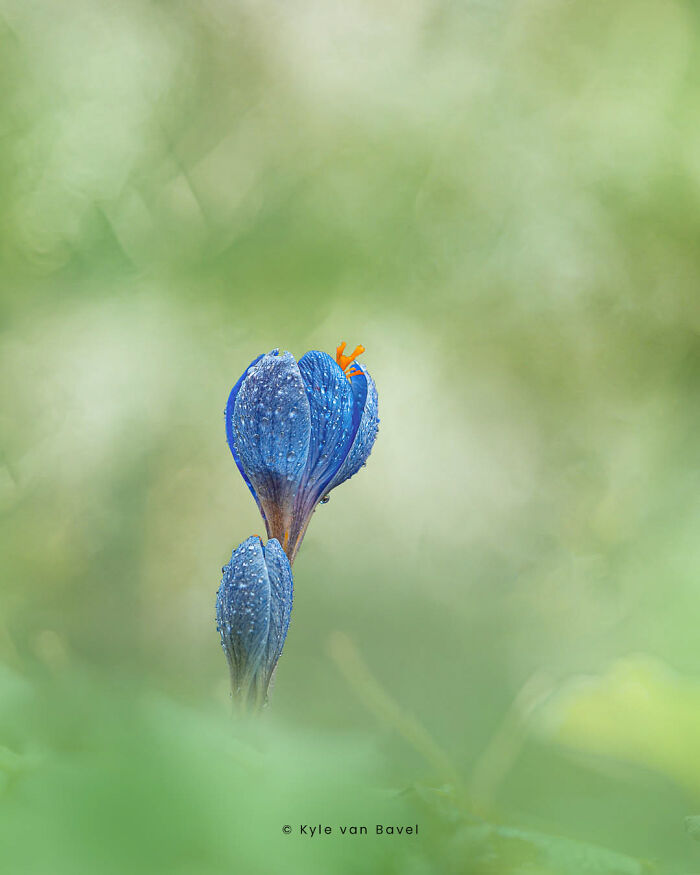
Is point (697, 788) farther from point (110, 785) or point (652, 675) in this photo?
point (110, 785)

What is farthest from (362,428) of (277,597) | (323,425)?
(277,597)

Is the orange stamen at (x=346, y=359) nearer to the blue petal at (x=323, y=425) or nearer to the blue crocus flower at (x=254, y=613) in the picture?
the blue petal at (x=323, y=425)

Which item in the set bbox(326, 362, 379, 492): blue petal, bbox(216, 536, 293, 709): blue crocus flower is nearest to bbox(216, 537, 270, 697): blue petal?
bbox(216, 536, 293, 709): blue crocus flower

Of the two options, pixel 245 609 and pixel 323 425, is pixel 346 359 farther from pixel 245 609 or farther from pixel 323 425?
pixel 245 609

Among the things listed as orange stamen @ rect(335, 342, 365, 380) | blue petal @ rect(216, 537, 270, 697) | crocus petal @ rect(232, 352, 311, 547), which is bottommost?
blue petal @ rect(216, 537, 270, 697)

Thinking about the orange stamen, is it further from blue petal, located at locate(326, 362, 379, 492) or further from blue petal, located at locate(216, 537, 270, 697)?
blue petal, located at locate(216, 537, 270, 697)

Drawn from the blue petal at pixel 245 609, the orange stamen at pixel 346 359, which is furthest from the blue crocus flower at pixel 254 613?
the orange stamen at pixel 346 359
